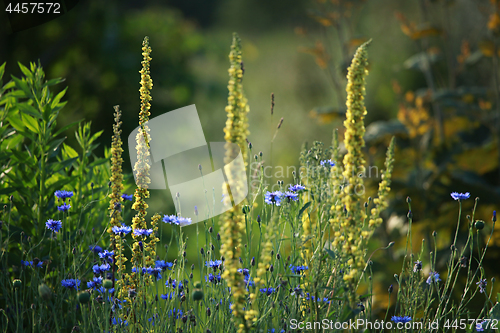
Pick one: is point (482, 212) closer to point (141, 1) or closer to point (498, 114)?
point (498, 114)

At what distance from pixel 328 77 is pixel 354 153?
283 inches

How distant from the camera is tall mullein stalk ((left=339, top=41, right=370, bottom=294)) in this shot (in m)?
1.14

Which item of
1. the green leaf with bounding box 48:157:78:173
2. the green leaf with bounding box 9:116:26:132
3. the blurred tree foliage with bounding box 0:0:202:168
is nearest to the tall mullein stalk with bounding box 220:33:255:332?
the green leaf with bounding box 48:157:78:173

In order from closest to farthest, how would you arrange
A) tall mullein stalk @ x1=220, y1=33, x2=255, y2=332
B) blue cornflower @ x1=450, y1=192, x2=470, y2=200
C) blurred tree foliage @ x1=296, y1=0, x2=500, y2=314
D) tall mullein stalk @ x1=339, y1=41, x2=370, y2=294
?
tall mullein stalk @ x1=220, y1=33, x2=255, y2=332 < tall mullein stalk @ x1=339, y1=41, x2=370, y2=294 < blue cornflower @ x1=450, y1=192, x2=470, y2=200 < blurred tree foliage @ x1=296, y1=0, x2=500, y2=314

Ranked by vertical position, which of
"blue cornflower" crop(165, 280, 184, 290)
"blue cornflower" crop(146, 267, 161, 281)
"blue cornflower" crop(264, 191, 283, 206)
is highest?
"blue cornflower" crop(264, 191, 283, 206)

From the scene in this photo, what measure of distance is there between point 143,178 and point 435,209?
2.66 meters

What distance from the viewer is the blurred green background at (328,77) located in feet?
11.5

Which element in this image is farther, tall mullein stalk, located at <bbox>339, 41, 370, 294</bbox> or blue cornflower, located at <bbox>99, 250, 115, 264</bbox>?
blue cornflower, located at <bbox>99, 250, 115, 264</bbox>

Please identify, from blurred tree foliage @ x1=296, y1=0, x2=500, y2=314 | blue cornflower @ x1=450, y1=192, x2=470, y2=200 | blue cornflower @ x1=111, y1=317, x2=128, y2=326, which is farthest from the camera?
blurred tree foliage @ x1=296, y1=0, x2=500, y2=314

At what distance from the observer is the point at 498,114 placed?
12.0 feet

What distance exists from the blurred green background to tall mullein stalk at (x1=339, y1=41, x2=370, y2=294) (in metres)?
1.97

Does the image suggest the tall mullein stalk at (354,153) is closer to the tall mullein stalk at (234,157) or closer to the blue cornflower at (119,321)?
the tall mullein stalk at (234,157)

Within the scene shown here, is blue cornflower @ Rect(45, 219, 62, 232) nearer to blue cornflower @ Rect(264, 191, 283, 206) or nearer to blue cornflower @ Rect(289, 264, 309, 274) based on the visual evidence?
blue cornflower @ Rect(264, 191, 283, 206)

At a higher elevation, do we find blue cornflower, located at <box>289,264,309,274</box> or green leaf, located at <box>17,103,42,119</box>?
green leaf, located at <box>17,103,42,119</box>
